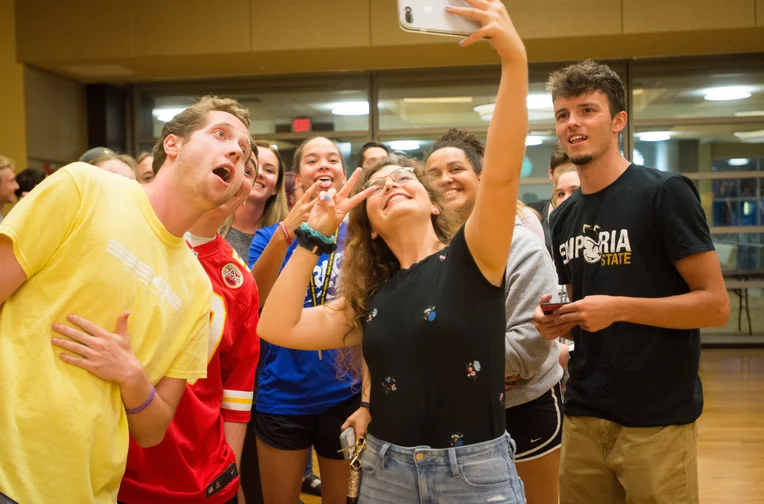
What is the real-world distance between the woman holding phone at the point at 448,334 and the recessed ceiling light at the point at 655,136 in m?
7.28

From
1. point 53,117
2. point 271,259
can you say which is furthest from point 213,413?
point 53,117

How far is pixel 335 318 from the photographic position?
188cm

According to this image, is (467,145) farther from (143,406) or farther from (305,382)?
(143,406)

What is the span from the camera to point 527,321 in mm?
2115

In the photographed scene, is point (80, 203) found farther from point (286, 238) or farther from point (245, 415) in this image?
point (286, 238)

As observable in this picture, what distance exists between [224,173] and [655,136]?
7.67 meters

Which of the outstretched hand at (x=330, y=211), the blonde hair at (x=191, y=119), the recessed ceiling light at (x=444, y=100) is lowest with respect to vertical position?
the outstretched hand at (x=330, y=211)

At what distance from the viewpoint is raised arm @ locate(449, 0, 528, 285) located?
1.41 meters

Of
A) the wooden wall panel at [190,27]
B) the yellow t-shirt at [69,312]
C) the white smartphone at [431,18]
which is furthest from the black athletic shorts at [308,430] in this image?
the wooden wall panel at [190,27]

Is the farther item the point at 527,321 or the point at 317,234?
the point at 527,321

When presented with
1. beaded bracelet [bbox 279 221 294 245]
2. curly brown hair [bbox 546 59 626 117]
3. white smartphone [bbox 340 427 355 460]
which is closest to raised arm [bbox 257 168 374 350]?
white smartphone [bbox 340 427 355 460]

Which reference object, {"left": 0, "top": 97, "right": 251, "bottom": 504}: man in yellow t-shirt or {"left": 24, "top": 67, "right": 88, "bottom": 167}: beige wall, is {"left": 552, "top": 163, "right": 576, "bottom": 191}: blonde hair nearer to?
{"left": 0, "top": 97, "right": 251, "bottom": 504}: man in yellow t-shirt

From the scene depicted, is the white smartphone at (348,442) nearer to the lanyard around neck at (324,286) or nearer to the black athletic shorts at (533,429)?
the black athletic shorts at (533,429)

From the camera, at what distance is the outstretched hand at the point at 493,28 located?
1.40 meters
